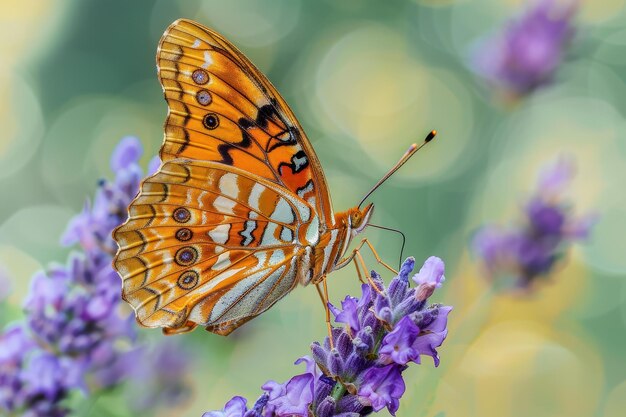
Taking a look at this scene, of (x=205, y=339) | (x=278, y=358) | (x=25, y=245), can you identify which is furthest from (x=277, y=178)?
(x=25, y=245)

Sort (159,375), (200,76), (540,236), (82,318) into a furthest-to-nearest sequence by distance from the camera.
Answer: (540,236) < (159,375) < (82,318) < (200,76)

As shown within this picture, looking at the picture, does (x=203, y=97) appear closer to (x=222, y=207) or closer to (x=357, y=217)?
(x=222, y=207)

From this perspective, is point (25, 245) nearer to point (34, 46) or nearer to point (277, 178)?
point (34, 46)

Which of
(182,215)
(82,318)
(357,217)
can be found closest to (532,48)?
(357,217)

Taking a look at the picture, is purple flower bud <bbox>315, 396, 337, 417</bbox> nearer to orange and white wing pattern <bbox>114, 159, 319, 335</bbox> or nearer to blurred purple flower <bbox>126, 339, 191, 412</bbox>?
orange and white wing pattern <bbox>114, 159, 319, 335</bbox>

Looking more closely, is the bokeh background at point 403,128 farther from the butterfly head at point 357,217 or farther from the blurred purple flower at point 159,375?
the butterfly head at point 357,217

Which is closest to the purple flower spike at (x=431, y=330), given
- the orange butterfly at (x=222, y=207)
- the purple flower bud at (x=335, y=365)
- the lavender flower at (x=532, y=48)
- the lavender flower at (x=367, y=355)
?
the lavender flower at (x=367, y=355)

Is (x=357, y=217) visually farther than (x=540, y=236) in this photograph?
No
